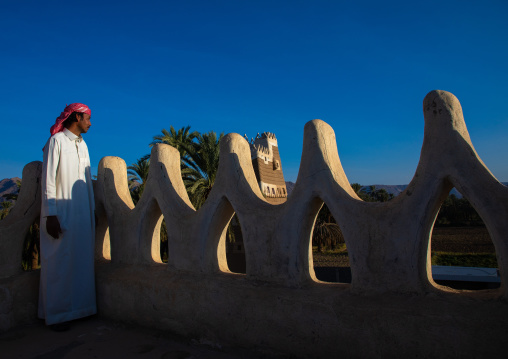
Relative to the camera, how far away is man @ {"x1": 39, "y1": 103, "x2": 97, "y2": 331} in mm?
3629

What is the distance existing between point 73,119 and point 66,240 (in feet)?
4.59

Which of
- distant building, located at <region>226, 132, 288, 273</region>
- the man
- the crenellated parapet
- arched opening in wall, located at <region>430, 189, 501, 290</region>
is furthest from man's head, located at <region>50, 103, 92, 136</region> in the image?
distant building, located at <region>226, 132, 288, 273</region>

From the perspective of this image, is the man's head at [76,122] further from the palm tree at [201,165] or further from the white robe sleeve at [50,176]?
the palm tree at [201,165]

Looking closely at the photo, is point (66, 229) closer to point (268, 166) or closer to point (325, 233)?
point (325, 233)

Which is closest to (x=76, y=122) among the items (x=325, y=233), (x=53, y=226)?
(x=53, y=226)

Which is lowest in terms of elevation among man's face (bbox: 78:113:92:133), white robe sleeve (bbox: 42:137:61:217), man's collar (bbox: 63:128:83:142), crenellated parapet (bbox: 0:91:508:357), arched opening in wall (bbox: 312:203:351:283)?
arched opening in wall (bbox: 312:203:351:283)

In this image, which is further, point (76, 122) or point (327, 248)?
point (327, 248)

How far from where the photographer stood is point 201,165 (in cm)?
1680

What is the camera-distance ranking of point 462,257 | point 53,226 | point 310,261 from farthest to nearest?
point 462,257 → point 53,226 → point 310,261

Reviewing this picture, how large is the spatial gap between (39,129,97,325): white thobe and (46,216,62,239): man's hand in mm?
52

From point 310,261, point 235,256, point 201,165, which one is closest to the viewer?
point 310,261

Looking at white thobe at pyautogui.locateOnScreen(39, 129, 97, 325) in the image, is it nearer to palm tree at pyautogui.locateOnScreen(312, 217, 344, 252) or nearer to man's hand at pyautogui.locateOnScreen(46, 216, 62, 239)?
man's hand at pyautogui.locateOnScreen(46, 216, 62, 239)

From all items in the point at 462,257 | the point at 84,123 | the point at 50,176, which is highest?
the point at 84,123

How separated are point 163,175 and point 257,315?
1.82 m
